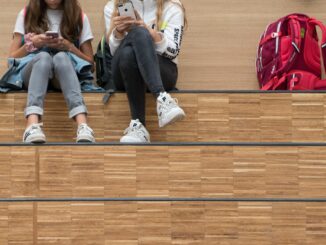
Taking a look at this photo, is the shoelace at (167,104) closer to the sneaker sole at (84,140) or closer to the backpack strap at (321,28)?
the sneaker sole at (84,140)

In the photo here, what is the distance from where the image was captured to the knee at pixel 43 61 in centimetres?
346

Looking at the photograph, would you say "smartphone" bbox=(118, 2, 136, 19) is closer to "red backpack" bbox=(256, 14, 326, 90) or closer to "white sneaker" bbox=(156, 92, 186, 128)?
"white sneaker" bbox=(156, 92, 186, 128)

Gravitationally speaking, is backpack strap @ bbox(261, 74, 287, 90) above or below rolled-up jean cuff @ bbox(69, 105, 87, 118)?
above

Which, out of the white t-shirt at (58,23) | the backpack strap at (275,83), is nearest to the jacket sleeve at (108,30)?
the white t-shirt at (58,23)

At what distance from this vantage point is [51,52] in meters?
3.65

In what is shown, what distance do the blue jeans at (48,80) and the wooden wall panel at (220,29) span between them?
2.25 feet

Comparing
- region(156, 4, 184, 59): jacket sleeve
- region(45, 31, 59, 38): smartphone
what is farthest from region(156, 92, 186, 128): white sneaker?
region(45, 31, 59, 38): smartphone

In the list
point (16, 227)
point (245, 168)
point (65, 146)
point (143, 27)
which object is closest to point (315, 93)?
point (245, 168)

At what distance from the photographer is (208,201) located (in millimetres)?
3293

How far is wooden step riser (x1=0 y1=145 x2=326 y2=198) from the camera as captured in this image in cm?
331

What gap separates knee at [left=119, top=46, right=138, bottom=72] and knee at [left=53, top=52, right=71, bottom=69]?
0.65 feet

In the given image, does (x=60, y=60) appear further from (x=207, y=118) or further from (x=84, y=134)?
(x=207, y=118)

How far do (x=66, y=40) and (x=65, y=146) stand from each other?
509 millimetres

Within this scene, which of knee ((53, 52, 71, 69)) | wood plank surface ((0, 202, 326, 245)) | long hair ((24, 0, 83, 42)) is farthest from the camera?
long hair ((24, 0, 83, 42))
